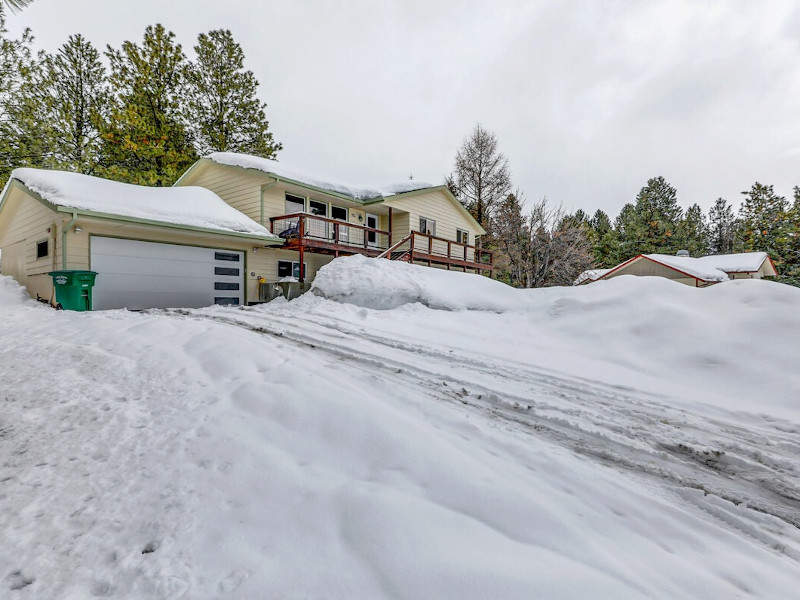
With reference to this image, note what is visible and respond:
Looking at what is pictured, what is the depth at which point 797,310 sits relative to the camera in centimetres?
556

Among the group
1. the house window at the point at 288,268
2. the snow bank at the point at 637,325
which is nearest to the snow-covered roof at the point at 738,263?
the snow bank at the point at 637,325

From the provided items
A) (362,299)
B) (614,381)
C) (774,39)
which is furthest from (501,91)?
(614,381)

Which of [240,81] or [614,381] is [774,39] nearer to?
[614,381]

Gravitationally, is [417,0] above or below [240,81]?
below

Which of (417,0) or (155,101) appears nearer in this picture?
(417,0)

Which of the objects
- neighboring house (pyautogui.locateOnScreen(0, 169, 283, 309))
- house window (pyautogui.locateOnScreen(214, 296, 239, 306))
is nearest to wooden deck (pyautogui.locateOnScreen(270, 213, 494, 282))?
neighboring house (pyautogui.locateOnScreen(0, 169, 283, 309))

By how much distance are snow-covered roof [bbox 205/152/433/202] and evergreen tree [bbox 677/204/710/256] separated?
32.0m

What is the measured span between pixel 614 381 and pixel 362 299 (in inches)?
237

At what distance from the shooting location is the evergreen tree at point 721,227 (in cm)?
4600

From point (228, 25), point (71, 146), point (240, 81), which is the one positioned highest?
point (228, 25)

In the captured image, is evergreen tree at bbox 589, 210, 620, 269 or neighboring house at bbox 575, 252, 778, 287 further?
evergreen tree at bbox 589, 210, 620, 269

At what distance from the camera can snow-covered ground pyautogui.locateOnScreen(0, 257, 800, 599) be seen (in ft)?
4.95

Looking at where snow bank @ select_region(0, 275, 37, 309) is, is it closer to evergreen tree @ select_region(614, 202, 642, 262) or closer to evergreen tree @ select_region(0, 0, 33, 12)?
evergreen tree @ select_region(0, 0, 33, 12)

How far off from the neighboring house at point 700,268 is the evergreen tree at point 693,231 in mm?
9517
